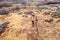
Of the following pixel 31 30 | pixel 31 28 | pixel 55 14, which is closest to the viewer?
pixel 31 30

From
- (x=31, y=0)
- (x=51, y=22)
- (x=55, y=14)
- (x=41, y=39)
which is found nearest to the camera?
(x=41, y=39)

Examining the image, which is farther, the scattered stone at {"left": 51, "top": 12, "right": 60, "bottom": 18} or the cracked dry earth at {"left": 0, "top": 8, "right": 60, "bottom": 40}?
the scattered stone at {"left": 51, "top": 12, "right": 60, "bottom": 18}

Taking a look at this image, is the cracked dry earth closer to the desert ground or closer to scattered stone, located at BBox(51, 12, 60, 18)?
the desert ground

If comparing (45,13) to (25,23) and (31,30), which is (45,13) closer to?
(25,23)

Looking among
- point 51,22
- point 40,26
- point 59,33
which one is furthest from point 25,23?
point 59,33

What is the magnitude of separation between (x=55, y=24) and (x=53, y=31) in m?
0.93

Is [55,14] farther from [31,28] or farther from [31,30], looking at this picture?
[31,30]

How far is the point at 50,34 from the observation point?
6.89 m

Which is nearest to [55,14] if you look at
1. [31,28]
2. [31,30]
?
[31,28]

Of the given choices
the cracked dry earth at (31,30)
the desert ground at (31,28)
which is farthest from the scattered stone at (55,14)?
the cracked dry earth at (31,30)

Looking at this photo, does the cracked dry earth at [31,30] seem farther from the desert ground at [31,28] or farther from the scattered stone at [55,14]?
the scattered stone at [55,14]

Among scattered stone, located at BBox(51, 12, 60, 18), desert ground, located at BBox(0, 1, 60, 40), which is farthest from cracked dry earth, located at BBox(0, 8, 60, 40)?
Answer: scattered stone, located at BBox(51, 12, 60, 18)

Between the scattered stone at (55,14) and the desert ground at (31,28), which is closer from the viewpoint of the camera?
the desert ground at (31,28)

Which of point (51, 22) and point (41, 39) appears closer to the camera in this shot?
point (41, 39)
